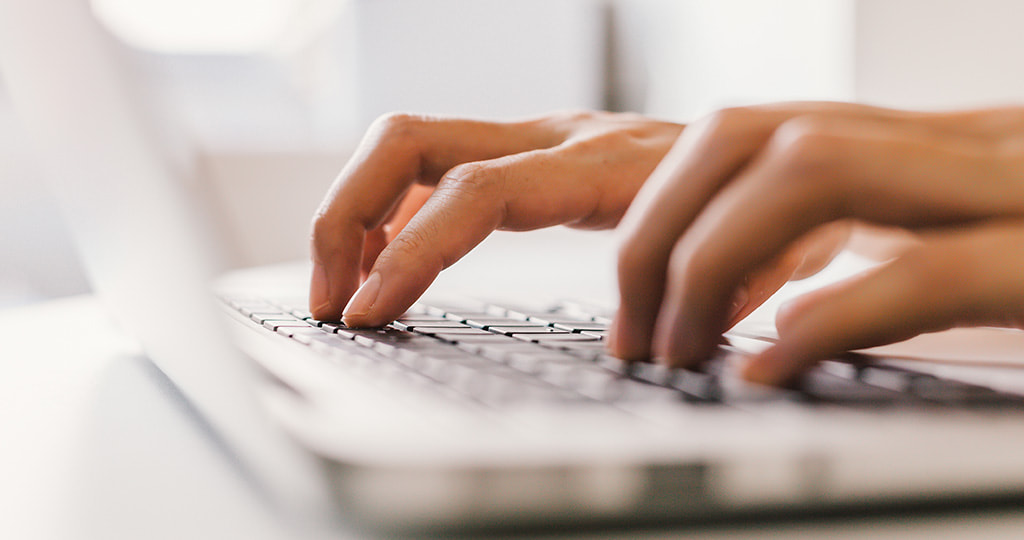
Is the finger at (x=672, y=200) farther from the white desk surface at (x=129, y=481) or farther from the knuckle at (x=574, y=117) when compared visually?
the knuckle at (x=574, y=117)

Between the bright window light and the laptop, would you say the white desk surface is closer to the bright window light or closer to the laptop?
the laptop

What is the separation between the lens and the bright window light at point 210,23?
6.18ft

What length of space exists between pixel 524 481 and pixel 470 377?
10 centimetres

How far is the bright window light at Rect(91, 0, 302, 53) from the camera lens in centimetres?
188

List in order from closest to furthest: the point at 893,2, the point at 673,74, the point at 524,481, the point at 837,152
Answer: the point at 524,481, the point at 837,152, the point at 893,2, the point at 673,74

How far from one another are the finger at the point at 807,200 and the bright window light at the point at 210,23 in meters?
1.81

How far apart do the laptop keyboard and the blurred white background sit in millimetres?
1101

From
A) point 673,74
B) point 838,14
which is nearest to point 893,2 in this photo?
point 838,14

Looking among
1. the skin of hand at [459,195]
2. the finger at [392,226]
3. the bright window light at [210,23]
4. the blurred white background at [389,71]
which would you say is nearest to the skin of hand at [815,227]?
the skin of hand at [459,195]

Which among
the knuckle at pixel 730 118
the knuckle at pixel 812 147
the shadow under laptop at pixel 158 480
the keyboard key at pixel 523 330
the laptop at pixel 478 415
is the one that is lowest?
the keyboard key at pixel 523 330

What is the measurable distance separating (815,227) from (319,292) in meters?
0.35

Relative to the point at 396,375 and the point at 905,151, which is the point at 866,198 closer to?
the point at 905,151

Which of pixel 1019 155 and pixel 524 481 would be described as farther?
pixel 1019 155

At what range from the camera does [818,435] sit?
0.20m
